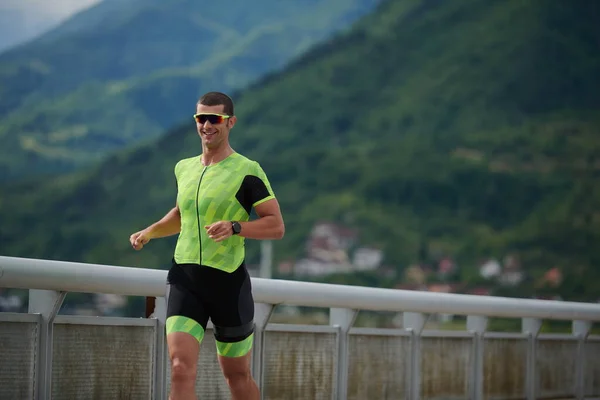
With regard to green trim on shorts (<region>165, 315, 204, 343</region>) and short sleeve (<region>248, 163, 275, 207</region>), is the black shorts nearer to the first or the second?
green trim on shorts (<region>165, 315, 204, 343</region>)

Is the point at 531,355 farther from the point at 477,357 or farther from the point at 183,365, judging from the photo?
the point at 183,365

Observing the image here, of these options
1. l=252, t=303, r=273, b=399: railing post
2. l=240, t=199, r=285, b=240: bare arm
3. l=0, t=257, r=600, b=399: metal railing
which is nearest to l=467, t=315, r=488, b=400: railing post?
l=0, t=257, r=600, b=399: metal railing

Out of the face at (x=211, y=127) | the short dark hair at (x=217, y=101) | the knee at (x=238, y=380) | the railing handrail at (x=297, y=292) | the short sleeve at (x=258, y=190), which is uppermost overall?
the short dark hair at (x=217, y=101)

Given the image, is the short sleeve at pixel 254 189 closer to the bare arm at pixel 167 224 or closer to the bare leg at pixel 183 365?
the bare arm at pixel 167 224

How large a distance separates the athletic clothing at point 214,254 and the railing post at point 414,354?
5363 mm

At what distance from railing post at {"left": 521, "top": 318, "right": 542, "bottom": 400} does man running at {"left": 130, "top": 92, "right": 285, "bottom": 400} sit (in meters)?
7.82

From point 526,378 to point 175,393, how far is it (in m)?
8.45

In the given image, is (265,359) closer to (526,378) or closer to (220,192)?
(220,192)

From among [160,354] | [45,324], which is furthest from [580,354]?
[45,324]

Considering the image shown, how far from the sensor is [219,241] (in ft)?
23.1

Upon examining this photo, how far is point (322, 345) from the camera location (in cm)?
1123

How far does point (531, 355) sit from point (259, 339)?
5407mm

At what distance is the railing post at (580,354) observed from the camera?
15.9 meters

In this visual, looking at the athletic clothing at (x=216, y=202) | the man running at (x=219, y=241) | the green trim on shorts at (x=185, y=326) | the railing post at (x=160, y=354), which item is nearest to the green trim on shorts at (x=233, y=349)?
the man running at (x=219, y=241)
